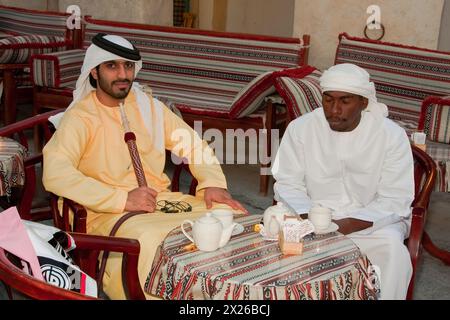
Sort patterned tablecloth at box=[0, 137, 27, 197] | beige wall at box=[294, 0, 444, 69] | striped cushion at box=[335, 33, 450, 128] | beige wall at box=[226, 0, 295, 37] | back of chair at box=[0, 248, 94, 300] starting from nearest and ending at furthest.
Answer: back of chair at box=[0, 248, 94, 300], patterned tablecloth at box=[0, 137, 27, 197], striped cushion at box=[335, 33, 450, 128], beige wall at box=[294, 0, 444, 69], beige wall at box=[226, 0, 295, 37]

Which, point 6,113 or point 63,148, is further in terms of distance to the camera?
point 6,113

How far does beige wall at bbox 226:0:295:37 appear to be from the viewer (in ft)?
40.2

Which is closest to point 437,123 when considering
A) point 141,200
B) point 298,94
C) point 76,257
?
point 298,94

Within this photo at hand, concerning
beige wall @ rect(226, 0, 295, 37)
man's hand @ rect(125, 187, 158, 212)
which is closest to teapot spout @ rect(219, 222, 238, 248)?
man's hand @ rect(125, 187, 158, 212)

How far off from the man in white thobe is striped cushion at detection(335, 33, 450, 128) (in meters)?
2.43

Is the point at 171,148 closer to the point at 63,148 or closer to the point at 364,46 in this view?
the point at 63,148

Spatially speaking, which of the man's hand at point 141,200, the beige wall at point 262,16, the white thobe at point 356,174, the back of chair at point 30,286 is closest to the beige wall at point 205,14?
the beige wall at point 262,16

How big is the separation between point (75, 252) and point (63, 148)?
538mm

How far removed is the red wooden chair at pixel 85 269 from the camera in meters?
2.27

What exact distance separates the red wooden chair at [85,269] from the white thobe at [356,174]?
1053 mm

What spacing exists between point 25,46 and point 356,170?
500 cm

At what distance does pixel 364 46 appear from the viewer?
A: 273 inches

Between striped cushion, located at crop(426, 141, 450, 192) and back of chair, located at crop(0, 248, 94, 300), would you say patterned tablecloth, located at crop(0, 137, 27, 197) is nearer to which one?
back of chair, located at crop(0, 248, 94, 300)

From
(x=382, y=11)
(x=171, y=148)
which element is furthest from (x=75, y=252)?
(x=382, y=11)
